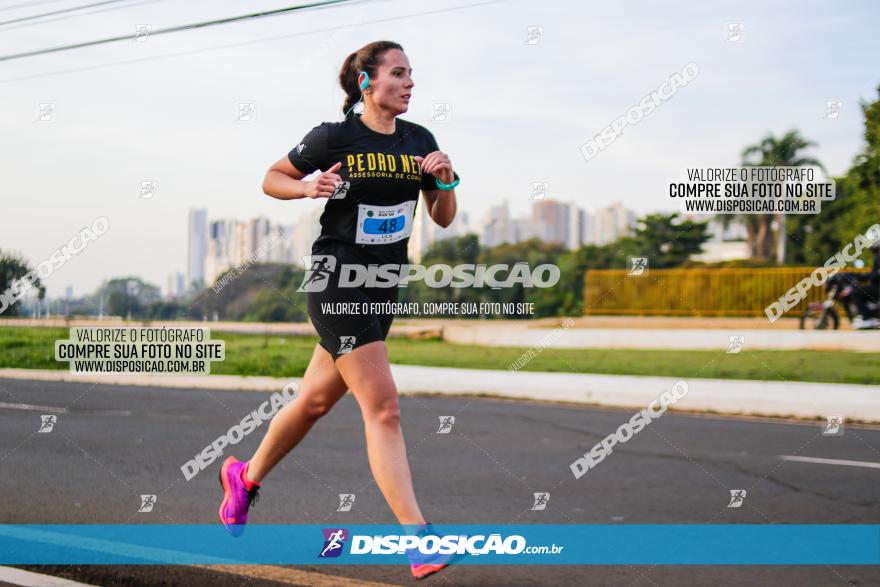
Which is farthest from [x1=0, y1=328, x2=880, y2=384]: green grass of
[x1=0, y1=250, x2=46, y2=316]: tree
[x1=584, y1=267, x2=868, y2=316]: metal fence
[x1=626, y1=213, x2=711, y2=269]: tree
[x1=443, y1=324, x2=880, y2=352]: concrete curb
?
[x1=626, y1=213, x2=711, y2=269]: tree

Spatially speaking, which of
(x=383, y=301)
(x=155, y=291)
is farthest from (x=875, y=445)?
Answer: (x=383, y=301)

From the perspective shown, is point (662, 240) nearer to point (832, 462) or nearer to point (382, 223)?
point (832, 462)

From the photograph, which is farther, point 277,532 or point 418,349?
point 418,349

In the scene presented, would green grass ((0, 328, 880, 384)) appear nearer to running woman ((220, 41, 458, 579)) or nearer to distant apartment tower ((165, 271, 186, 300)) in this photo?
distant apartment tower ((165, 271, 186, 300))

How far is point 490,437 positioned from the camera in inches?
372

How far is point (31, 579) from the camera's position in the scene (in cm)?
422

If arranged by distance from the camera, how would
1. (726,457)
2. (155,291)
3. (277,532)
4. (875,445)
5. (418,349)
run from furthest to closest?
(418,349) < (875,445) < (726,457) < (155,291) < (277,532)

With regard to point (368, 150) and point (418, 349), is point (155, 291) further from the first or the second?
point (418, 349)

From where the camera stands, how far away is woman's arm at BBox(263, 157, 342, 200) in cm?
292

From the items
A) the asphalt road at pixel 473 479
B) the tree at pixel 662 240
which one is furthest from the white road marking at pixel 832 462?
the tree at pixel 662 240

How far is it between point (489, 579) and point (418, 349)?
54.7ft

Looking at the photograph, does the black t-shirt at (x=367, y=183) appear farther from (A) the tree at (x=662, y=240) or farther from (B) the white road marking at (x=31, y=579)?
(A) the tree at (x=662, y=240)

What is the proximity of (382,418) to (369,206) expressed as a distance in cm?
73

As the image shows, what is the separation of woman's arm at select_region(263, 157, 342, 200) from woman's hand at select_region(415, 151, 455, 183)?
0.89 ft
